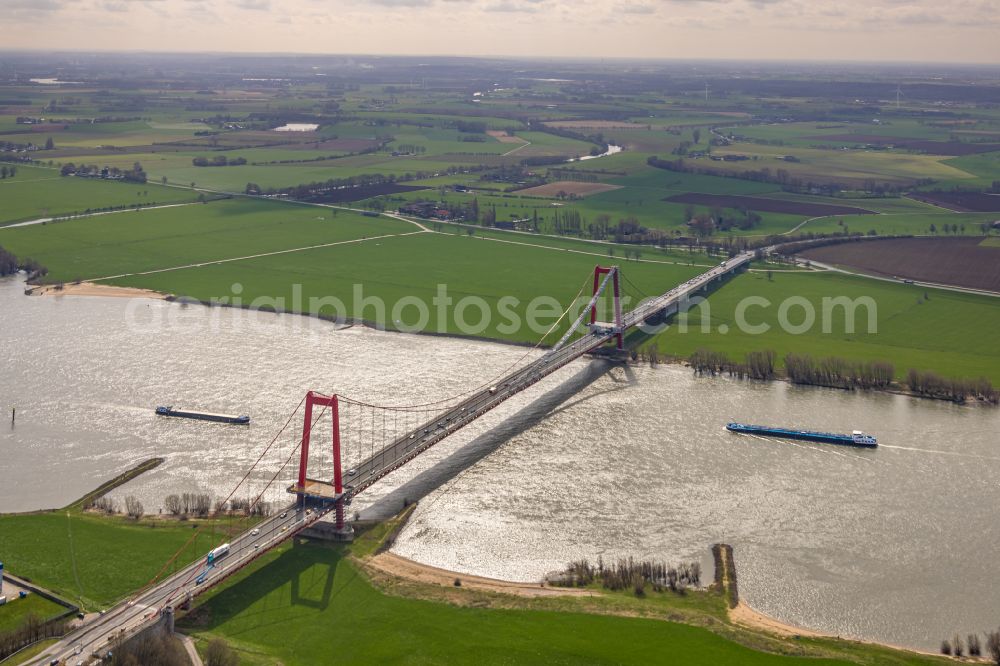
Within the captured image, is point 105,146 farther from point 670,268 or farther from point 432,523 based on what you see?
point 432,523

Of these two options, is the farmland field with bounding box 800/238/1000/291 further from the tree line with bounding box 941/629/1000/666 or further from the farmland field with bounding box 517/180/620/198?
the tree line with bounding box 941/629/1000/666

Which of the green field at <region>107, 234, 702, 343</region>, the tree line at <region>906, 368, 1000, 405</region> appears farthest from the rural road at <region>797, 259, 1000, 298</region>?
the tree line at <region>906, 368, 1000, 405</region>

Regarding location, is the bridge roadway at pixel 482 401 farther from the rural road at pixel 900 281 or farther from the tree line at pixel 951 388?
the tree line at pixel 951 388

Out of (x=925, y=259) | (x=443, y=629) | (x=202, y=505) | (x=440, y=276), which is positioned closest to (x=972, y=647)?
(x=443, y=629)

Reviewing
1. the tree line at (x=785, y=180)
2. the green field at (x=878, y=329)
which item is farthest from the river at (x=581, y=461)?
the tree line at (x=785, y=180)

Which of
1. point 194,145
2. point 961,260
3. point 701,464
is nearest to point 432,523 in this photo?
point 701,464
